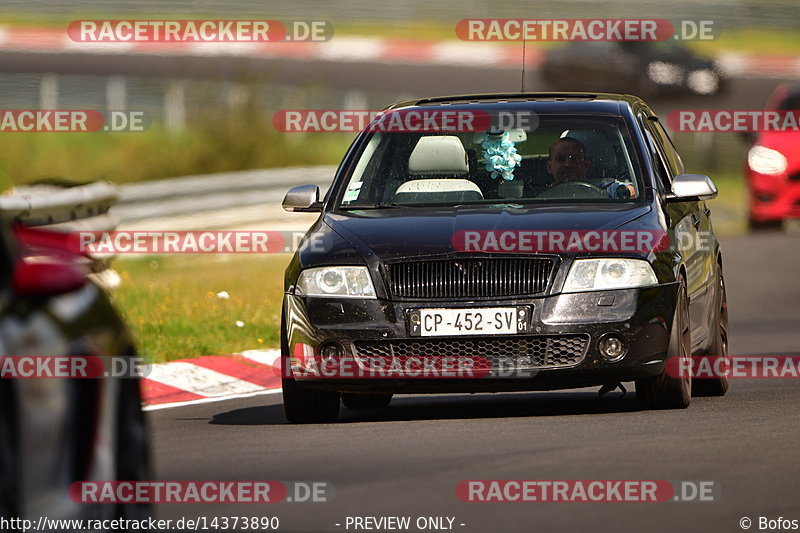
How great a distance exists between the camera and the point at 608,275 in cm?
981

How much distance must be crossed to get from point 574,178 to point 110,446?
5559mm

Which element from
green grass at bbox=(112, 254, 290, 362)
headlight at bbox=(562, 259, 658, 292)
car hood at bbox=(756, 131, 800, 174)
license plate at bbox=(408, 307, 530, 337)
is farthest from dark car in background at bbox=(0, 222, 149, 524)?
car hood at bbox=(756, 131, 800, 174)

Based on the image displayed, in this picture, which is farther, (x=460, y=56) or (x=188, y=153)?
(x=460, y=56)

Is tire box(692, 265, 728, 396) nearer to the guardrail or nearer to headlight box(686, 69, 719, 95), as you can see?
the guardrail

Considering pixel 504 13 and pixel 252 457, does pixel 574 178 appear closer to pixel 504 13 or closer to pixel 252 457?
pixel 252 457

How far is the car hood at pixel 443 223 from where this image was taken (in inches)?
391

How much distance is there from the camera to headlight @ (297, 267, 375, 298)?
990cm

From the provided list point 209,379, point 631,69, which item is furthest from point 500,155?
point 631,69

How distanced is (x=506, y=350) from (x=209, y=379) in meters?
3.41

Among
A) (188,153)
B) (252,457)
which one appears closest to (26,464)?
(252,457)

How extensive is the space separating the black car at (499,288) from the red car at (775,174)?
1099cm

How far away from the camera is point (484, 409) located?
10914 millimetres

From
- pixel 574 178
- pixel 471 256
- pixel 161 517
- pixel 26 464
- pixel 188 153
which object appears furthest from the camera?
pixel 188 153

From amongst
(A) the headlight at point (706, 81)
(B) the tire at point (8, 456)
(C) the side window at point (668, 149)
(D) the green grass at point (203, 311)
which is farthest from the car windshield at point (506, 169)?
(A) the headlight at point (706, 81)
